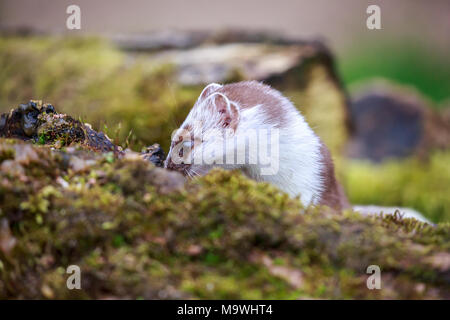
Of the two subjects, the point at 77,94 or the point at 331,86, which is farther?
the point at 331,86

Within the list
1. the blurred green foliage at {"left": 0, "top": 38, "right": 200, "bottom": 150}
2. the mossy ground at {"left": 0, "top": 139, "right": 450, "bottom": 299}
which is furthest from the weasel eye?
the blurred green foliage at {"left": 0, "top": 38, "right": 200, "bottom": 150}

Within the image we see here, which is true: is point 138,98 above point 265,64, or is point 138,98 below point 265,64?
below

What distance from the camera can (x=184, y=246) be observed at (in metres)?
2.34

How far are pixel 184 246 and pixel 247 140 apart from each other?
4.19 feet

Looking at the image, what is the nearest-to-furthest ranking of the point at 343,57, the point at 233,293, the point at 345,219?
the point at 233,293, the point at 345,219, the point at 343,57

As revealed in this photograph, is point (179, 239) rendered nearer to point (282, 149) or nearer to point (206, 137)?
point (206, 137)

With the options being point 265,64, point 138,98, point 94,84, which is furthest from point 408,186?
point 94,84

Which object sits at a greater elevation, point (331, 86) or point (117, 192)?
point (331, 86)

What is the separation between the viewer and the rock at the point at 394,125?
1245 centimetres

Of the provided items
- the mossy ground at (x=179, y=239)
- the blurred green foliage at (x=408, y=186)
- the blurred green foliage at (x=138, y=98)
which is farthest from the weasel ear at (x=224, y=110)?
the blurred green foliage at (x=408, y=186)

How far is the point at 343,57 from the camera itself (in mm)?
16141

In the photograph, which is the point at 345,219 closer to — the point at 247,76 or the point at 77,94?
the point at 247,76
